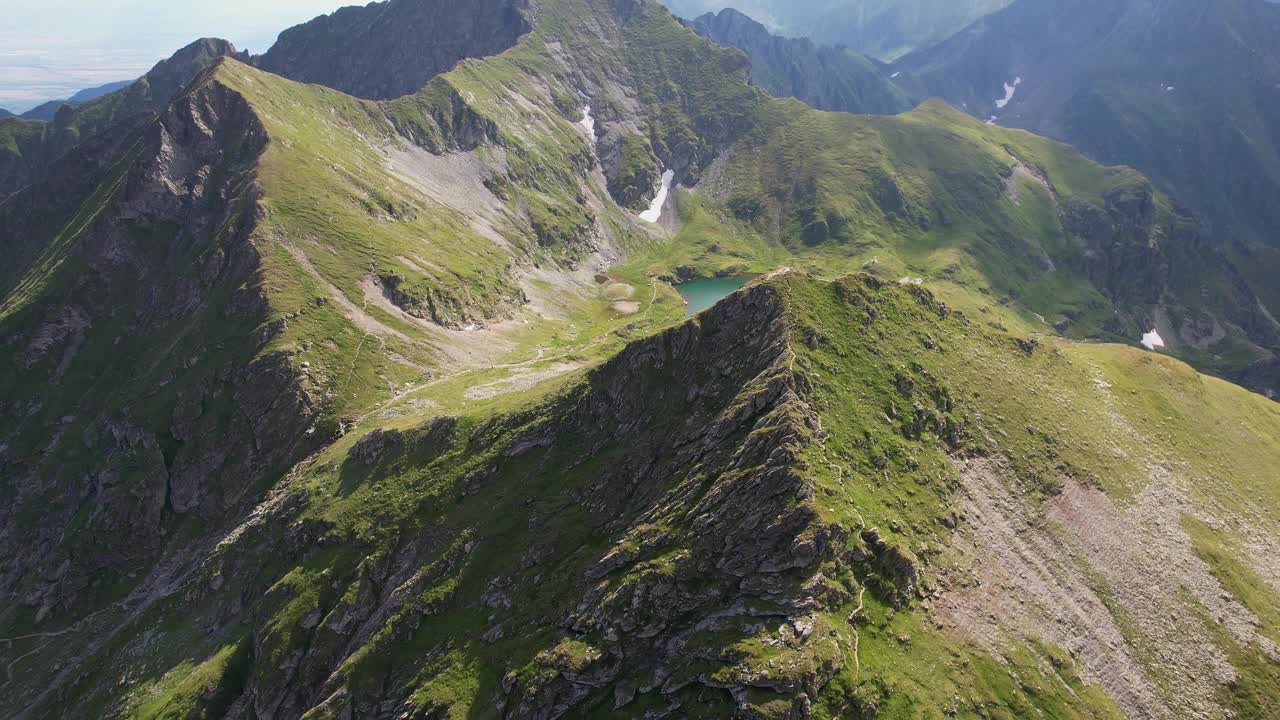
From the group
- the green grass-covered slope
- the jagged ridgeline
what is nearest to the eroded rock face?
the jagged ridgeline

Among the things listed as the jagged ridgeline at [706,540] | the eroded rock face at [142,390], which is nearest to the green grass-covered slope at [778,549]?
the jagged ridgeline at [706,540]


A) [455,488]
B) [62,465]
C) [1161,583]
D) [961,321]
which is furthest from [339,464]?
[1161,583]

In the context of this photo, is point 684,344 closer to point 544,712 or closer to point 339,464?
point 544,712

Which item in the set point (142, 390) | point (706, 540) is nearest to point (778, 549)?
point (706, 540)

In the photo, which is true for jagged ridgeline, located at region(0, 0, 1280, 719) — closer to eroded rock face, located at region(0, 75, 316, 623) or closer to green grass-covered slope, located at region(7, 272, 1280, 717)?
green grass-covered slope, located at region(7, 272, 1280, 717)

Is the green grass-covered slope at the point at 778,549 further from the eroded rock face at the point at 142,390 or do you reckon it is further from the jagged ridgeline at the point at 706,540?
the eroded rock face at the point at 142,390

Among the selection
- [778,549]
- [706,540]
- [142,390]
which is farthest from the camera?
[142,390]

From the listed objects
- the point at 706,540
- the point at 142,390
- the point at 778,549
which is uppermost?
the point at 778,549

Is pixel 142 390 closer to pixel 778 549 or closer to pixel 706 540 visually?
pixel 706 540

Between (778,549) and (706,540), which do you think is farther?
(706,540)
